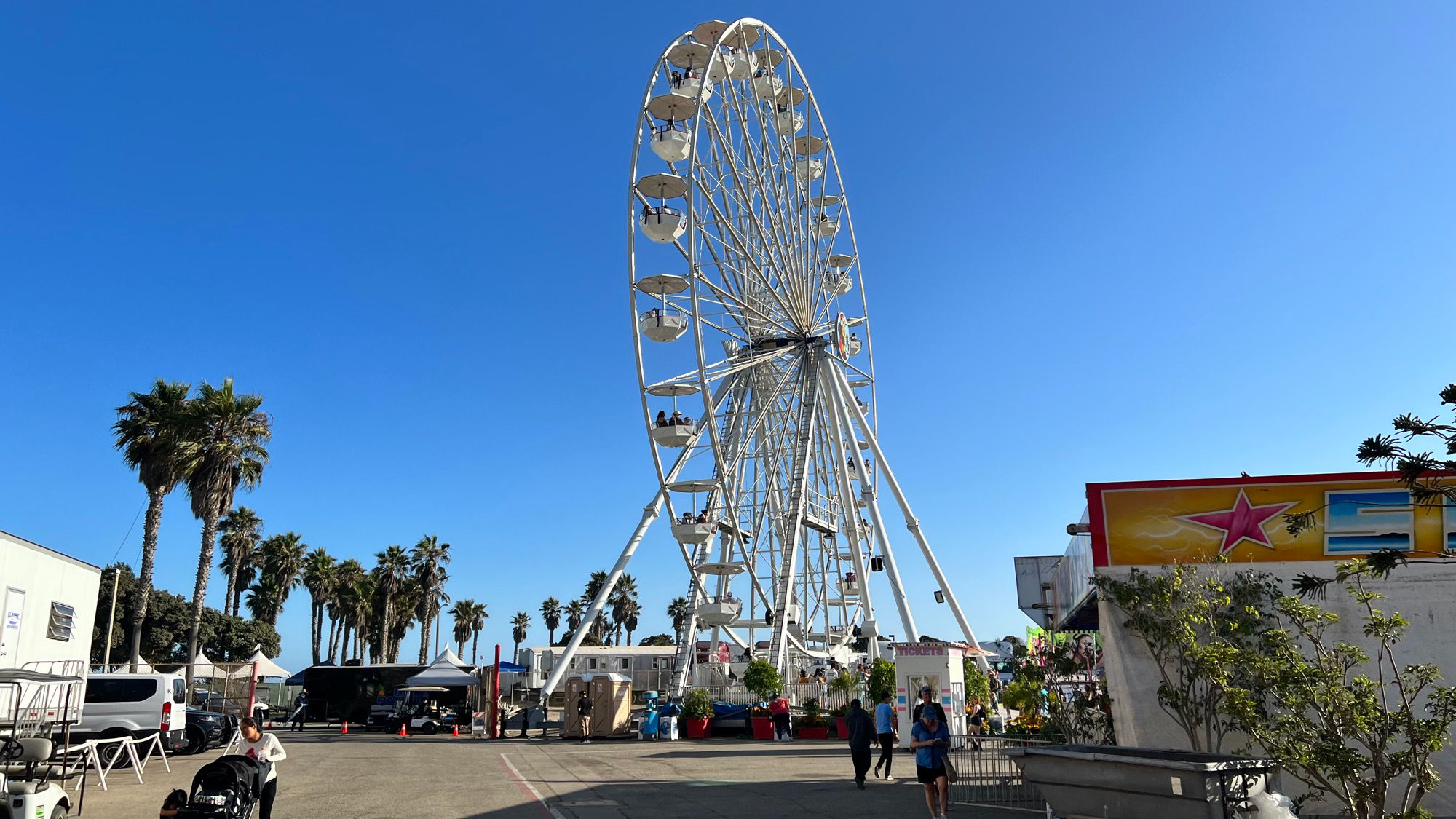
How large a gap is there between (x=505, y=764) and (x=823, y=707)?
11134 mm

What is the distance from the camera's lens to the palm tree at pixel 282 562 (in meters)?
64.8

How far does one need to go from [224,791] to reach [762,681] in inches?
825

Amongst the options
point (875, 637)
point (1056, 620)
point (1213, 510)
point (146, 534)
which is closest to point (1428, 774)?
point (1213, 510)

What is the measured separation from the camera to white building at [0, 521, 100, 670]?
538 inches

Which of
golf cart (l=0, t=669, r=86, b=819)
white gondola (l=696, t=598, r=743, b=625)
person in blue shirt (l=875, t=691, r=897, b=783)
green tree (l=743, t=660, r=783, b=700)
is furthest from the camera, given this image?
white gondola (l=696, t=598, r=743, b=625)

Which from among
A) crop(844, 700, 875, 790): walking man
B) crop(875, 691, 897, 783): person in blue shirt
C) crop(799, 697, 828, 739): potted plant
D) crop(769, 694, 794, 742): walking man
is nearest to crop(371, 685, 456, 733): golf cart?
crop(769, 694, 794, 742): walking man

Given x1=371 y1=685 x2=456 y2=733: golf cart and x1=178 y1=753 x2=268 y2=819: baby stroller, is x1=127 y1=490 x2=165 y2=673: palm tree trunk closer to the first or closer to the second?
x1=371 y1=685 x2=456 y2=733: golf cart

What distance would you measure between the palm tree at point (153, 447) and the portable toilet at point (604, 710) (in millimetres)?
17377

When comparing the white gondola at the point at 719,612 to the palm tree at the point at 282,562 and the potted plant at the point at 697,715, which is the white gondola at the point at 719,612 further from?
the palm tree at the point at 282,562

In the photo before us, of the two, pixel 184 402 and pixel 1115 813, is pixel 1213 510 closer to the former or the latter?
pixel 1115 813

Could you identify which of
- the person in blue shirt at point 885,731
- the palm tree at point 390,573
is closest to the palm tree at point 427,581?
the palm tree at point 390,573

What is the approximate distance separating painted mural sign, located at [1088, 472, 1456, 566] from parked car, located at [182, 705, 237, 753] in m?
18.7

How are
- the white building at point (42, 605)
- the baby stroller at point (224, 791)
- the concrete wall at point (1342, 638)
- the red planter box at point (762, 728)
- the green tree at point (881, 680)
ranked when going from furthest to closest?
the red planter box at point (762, 728) < the green tree at point (881, 680) < the white building at point (42, 605) < the concrete wall at point (1342, 638) < the baby stroller at point (224, 791)

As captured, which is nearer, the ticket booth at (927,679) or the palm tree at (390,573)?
the ticket booth at (927,679)
